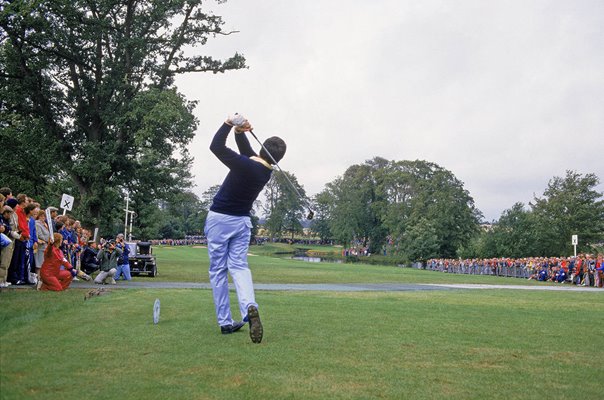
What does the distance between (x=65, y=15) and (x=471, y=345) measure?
30634mm

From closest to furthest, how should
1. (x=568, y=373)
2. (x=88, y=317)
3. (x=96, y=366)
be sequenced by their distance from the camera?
(x=96, y=366), (x=568, y=373), (x=88, y=317)

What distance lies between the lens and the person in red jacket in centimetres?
1380

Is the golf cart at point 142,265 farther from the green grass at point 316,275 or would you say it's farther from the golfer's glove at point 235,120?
the golfer's glove at point 235,120

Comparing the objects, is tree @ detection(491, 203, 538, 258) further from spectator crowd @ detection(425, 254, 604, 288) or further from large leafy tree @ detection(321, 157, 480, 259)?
spectator crowd @ detection(425, 254, 604, 288)

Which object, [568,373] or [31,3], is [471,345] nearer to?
[568,373]

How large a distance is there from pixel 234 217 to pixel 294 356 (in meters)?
2.23

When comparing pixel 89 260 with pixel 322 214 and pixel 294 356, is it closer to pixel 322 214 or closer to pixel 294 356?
pixel 294 356

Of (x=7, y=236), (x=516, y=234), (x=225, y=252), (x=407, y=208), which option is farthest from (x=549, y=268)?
(x=407, y=208)

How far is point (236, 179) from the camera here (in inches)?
284

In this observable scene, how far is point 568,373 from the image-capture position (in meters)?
5.34

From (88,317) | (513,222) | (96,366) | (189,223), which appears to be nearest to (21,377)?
(96,366)

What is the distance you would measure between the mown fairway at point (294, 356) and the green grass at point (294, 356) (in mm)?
14

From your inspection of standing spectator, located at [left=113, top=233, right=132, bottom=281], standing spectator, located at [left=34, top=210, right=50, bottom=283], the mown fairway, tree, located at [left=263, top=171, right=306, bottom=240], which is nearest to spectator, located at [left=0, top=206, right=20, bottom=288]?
standing spectator, located at [left=34, top=210, right=50, bottom=283]

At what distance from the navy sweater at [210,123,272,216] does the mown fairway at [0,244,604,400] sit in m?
1.53
